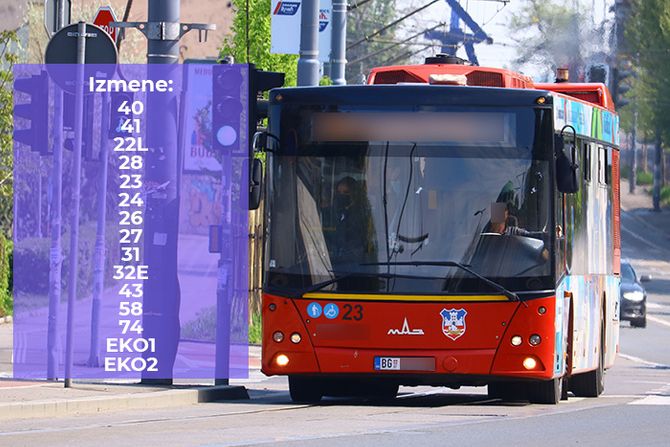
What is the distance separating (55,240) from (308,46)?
27.6ft

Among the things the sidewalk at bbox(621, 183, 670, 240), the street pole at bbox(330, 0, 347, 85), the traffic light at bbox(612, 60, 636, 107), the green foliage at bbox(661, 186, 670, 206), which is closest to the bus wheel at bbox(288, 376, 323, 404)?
the street pole at bbox(330, 0, 347, 85)

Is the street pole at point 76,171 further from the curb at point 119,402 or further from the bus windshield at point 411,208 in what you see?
the bus windshield at point 411,208

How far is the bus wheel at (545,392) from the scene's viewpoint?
54.8 ft

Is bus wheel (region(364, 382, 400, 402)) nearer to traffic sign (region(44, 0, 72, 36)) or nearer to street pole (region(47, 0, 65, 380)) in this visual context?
street pole (region(47, 0, 65, 380))

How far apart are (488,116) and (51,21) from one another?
18.4 feet

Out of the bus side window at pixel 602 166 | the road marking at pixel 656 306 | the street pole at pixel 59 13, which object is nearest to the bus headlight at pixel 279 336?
the street pole at pixel 59 13

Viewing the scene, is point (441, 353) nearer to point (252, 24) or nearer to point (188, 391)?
point (188, 391)

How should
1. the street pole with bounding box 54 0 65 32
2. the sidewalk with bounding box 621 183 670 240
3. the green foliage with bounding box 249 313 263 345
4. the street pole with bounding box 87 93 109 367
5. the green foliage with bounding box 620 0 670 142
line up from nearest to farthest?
the street pole with bounding box 87 93 109 367 → the street pole with bounding box 54 0 65 32 → the green foliage with bounding box 249 313 263 345 → the green foliage with bounding box 620 0 670 142 → the sidewalk with bounding box 621 183 670 240

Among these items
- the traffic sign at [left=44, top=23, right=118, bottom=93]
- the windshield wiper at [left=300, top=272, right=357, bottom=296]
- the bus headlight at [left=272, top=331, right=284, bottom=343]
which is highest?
the traffic sign at [left=44, top=23, right=118, bottom=93]

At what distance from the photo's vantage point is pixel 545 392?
16750 mm

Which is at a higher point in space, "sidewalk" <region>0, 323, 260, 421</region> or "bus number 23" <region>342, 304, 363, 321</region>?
"bus number 23" <region>342, 304, 363, 321</region>

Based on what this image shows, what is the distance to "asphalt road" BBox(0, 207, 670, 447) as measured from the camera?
1245 cm

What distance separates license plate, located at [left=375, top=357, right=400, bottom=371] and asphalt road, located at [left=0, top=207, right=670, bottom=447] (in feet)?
1.24

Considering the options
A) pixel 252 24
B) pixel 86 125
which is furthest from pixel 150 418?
pixel 252 24
